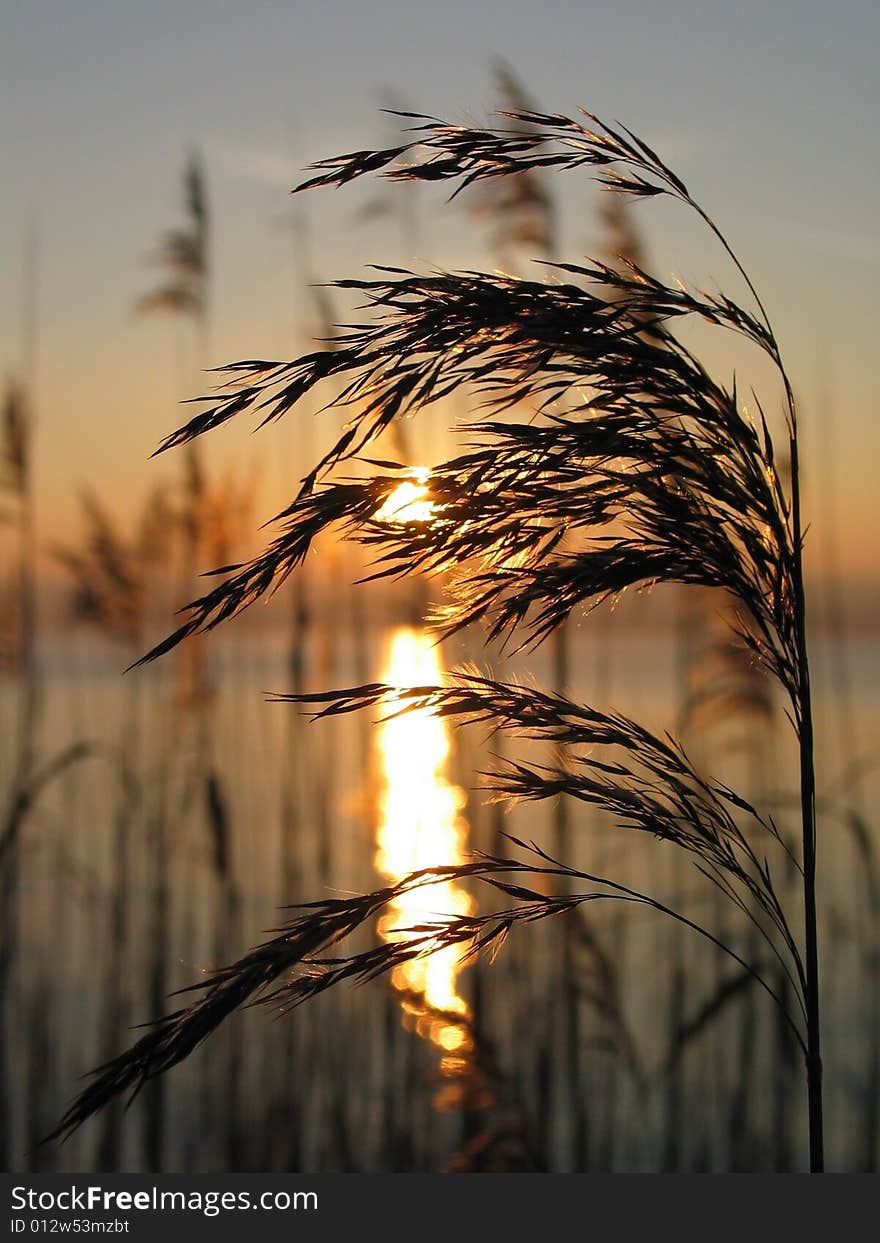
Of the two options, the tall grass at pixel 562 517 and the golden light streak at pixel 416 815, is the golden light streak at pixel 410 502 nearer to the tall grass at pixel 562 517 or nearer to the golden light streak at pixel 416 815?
the tall grass at pixel 562 517

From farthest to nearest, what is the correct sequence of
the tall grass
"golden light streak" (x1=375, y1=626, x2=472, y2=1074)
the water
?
"golden light streak" (x1=375, y1=626, x2=472, y2=1074)
the water
the tall grass

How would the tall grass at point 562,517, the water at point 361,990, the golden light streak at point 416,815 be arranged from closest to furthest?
1. the tall grass at point 562,517
2. the water at point 361,990
3. the golden light streak at point 416,815

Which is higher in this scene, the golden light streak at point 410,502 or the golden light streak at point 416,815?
the golden light streak at point 410,502

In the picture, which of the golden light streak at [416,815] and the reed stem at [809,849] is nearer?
the reed stem at [809,849]

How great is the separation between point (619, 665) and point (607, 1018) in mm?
1937

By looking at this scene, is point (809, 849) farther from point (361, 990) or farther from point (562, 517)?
point (361, 990)

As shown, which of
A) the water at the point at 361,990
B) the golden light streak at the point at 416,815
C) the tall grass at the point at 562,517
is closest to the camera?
the tall grass at the point at 562,517

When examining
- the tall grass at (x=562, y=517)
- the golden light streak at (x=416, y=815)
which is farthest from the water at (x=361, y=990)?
the tall grass at (x=562, y=517)

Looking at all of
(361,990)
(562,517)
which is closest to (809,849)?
(562,517)

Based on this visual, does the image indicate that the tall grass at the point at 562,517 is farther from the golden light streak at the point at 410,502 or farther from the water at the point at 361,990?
the water at the point at 361,990

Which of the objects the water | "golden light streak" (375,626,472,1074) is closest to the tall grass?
the water

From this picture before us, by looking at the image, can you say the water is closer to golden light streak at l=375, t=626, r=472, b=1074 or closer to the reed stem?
golden light streak at l=375, t=626, r=472, b=1074

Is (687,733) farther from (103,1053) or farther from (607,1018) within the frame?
(103,1053)

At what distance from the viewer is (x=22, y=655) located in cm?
496
